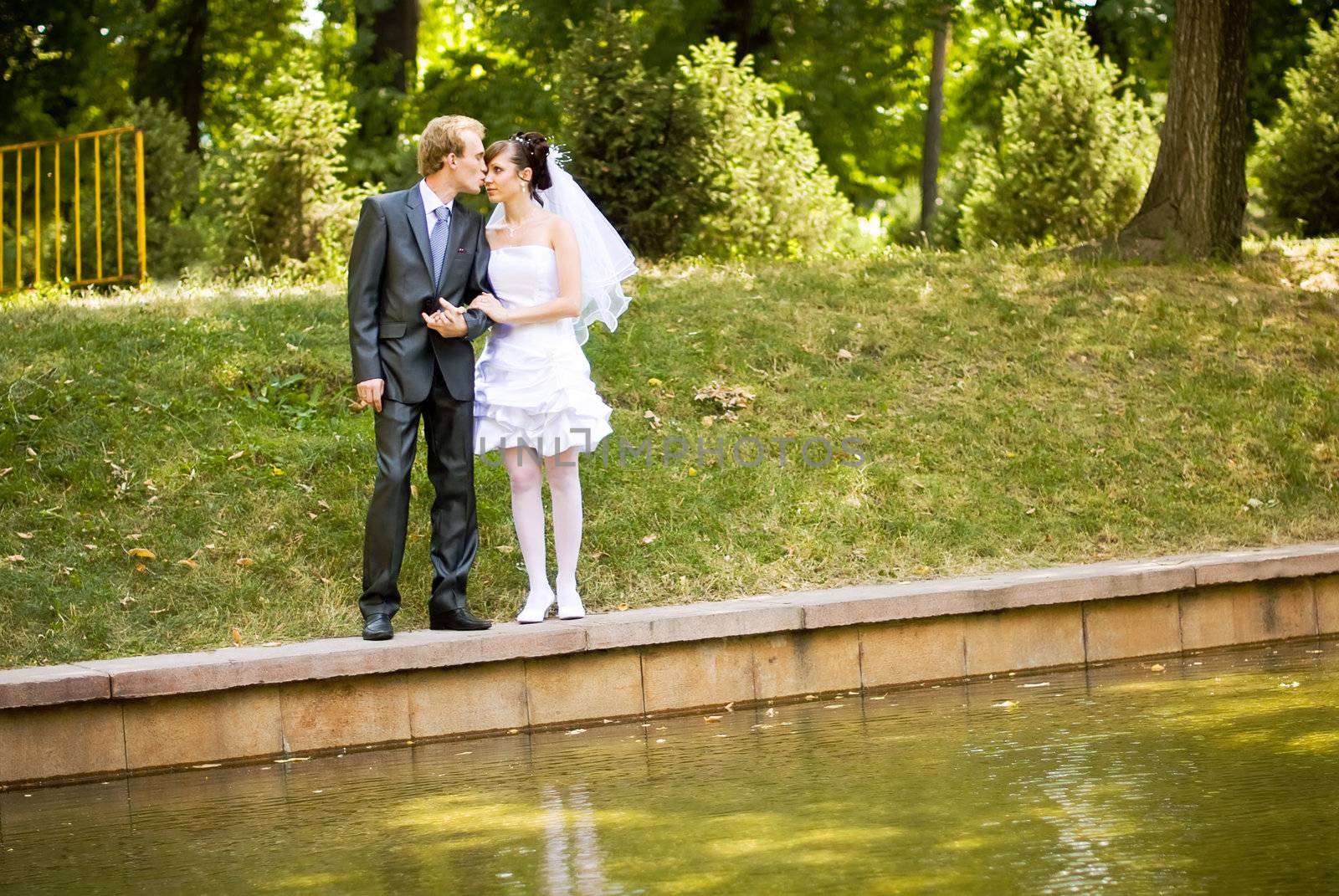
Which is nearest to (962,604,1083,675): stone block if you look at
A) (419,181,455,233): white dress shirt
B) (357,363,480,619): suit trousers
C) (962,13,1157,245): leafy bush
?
(357,363,480,619): suit trousers

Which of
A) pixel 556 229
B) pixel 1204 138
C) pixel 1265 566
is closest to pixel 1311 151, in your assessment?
pixel 1204 138

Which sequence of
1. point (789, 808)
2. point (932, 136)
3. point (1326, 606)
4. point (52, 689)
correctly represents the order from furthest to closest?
point (932, 136) < point (1326, 606) < point (52, 689) < point (789, 808)

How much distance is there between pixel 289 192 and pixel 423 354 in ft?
29.7

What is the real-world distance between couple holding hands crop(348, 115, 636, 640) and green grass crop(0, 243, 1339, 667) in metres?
0.70

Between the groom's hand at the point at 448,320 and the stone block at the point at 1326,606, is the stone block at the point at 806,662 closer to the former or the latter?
the groom's hand at the point at 448,320

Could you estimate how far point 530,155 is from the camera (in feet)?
24.4

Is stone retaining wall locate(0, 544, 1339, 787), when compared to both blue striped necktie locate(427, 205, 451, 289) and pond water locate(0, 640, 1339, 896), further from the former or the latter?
blue striped necktie locate(427, 205, 451, 289)

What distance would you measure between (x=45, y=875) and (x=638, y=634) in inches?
112

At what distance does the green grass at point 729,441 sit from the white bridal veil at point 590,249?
140 cm

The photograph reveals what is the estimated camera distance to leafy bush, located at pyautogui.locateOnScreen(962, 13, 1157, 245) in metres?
17.7

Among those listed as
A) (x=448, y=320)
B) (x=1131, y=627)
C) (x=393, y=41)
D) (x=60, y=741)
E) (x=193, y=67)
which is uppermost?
(x=193, y=67)

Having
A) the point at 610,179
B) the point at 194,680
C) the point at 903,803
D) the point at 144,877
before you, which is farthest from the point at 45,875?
the point at 610,179

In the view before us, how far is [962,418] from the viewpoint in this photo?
1049 cm

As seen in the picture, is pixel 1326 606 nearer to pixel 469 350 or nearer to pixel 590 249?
pixel 590 249
